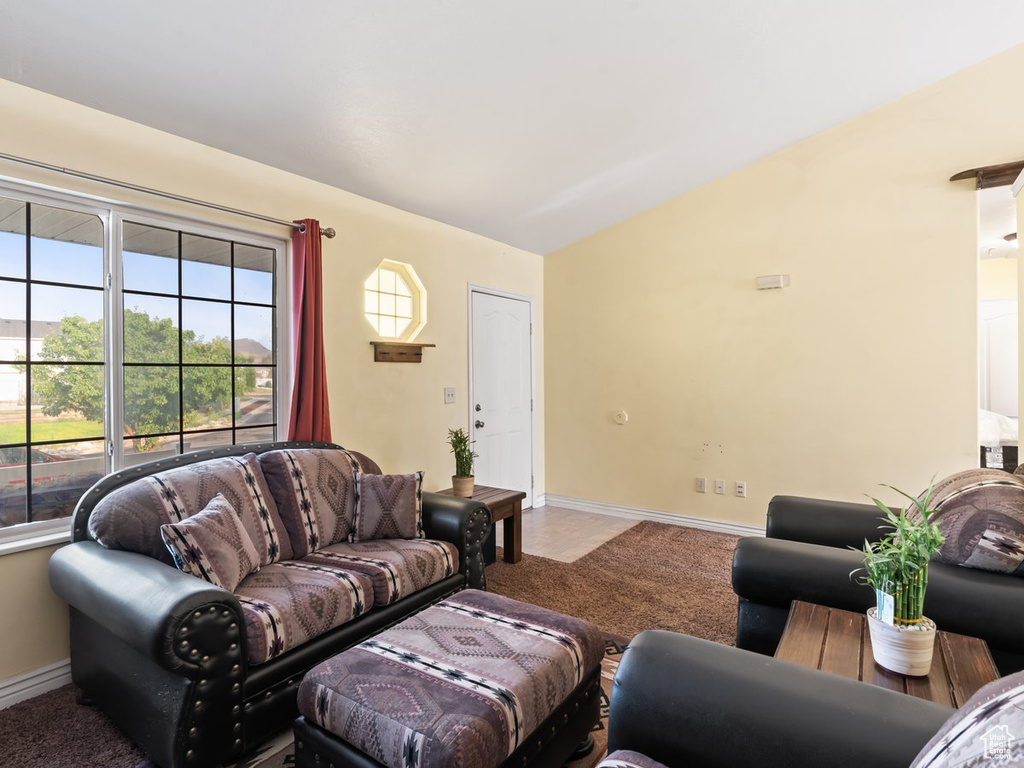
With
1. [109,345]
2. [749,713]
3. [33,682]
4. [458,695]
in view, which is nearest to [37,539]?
[33,682]

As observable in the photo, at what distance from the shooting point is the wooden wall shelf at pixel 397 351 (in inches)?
142

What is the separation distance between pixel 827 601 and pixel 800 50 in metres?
2.86

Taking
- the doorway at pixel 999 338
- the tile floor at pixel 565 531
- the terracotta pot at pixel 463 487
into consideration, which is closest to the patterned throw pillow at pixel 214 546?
the terracotta pot at pixel 463 487

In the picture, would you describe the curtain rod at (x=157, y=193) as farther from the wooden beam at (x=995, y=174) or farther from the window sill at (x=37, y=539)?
the wooden beam at (x=995, y=174)

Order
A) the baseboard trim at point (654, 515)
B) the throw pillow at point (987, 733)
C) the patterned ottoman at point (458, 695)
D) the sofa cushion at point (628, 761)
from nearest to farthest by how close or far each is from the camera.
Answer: the throw pillow at point (987, 733) < the sofa cushion at point (628, 761) < the patterned ottoman at point (458, 695) < the baseboard trim at point (654, 515)

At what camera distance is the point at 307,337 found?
9.98 feet

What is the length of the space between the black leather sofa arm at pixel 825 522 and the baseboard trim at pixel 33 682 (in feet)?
10.2

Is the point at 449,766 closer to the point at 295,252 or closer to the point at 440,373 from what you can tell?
the point at 295,252

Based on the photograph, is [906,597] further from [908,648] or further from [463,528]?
[463,528]

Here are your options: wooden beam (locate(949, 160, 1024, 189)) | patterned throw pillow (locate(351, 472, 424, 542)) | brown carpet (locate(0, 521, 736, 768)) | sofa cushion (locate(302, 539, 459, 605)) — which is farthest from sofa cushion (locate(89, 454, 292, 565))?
wooden beam (locate(949, 160, 1024, 189))

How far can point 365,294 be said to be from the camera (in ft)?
11.6

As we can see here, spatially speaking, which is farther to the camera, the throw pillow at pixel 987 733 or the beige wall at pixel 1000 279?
the beige wall at pixel 1000 279

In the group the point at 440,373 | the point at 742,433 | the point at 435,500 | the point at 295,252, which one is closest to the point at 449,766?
the point at 435,500

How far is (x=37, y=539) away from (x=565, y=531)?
3.31 metres
